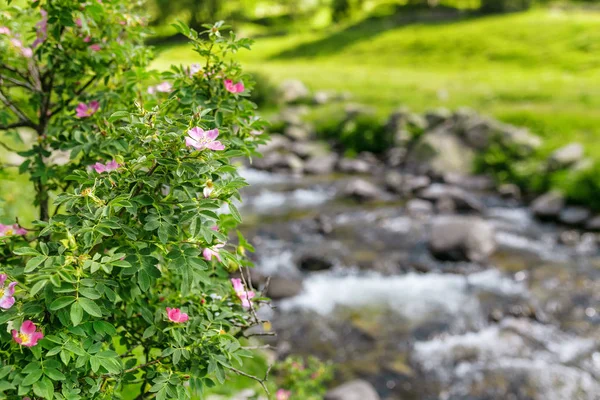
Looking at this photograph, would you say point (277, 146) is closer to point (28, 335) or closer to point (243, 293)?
point (243, 293)

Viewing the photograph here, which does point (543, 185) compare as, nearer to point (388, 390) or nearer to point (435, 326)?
point (435, 326)

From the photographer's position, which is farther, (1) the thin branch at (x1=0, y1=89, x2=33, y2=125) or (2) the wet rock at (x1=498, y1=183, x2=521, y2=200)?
(2) the wet rock at (x1=498, y1=183, x2=521, y2=200)

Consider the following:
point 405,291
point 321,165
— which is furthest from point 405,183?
point 405,291

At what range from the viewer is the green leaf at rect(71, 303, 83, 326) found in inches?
72.6

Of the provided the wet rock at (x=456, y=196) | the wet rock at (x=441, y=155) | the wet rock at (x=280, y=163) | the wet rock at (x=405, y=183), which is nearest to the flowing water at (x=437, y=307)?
the wet rock at (x=456, y=196)

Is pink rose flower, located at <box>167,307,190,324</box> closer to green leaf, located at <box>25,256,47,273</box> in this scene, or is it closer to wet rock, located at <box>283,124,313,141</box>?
green leaf, located at <box>25,256,47,273</box>

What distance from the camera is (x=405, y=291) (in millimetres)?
9602

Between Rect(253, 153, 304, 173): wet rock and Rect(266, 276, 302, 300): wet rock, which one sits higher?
Rect(266, 276, 302, 300): wet rock

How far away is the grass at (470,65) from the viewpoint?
19625 millimetres

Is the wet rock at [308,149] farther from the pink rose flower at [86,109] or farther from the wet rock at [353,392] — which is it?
the pink rose flower at [86,109]

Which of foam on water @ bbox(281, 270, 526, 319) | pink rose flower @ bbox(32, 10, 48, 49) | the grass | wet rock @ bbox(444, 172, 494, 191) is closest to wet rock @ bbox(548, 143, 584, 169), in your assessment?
the grass

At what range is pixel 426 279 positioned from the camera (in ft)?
32.9

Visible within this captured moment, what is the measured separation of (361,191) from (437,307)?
638cm

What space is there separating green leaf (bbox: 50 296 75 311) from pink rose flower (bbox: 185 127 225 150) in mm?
721
